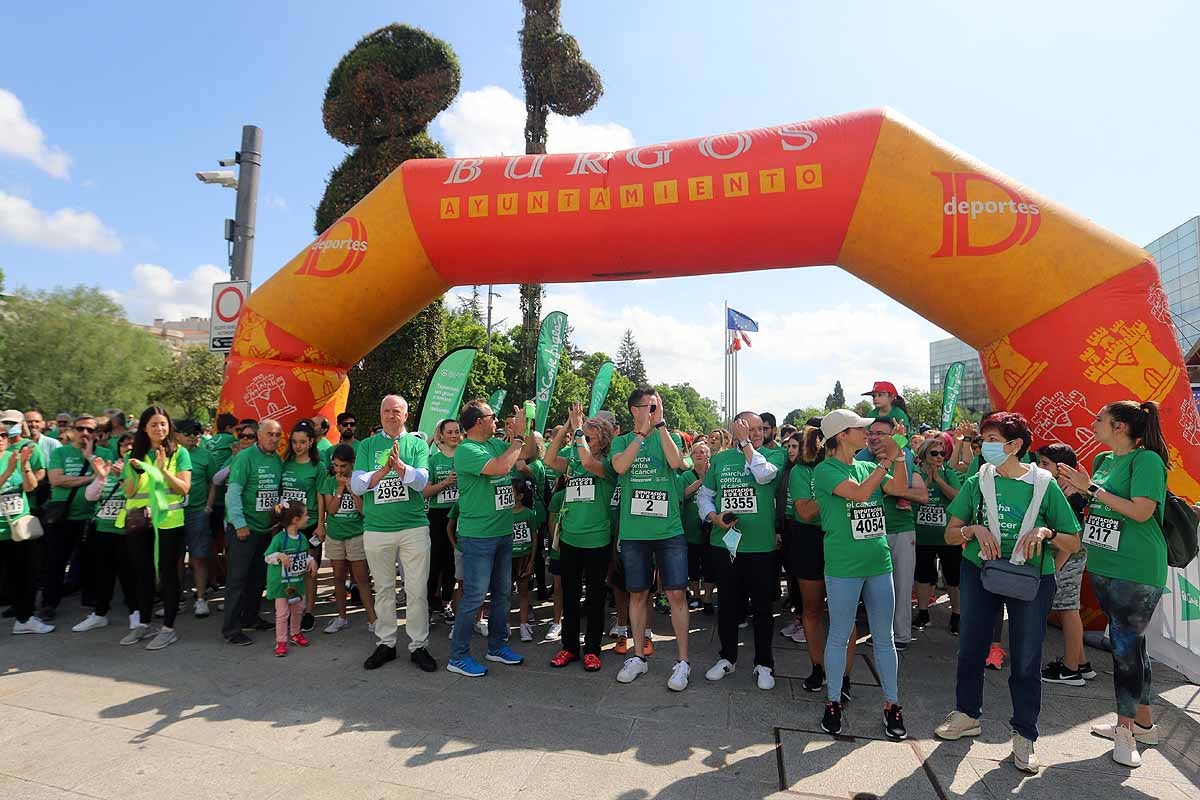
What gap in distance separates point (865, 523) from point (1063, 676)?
7.89 ft

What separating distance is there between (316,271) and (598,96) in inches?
490

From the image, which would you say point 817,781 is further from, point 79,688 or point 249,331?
point 249,331

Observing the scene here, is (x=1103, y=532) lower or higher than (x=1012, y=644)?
higher

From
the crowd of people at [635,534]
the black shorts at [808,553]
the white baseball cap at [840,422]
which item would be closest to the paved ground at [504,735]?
the crowd of people at [635,534]

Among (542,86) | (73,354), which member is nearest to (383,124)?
(542,86)

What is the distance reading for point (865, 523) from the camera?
144 inches

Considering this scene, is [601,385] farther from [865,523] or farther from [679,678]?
[865,523]

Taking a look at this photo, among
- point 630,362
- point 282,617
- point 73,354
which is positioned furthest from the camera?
point 630,362

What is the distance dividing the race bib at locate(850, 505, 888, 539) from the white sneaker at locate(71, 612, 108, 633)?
21.0 feet

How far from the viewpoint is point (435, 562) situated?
5922mm

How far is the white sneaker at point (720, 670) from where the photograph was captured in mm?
4465

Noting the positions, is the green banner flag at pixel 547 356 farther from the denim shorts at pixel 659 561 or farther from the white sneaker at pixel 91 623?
the white sneaker at pixel 91 623

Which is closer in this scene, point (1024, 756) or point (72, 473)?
point (1024, 756)

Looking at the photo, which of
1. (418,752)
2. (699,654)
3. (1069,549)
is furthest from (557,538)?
(1069,549)
